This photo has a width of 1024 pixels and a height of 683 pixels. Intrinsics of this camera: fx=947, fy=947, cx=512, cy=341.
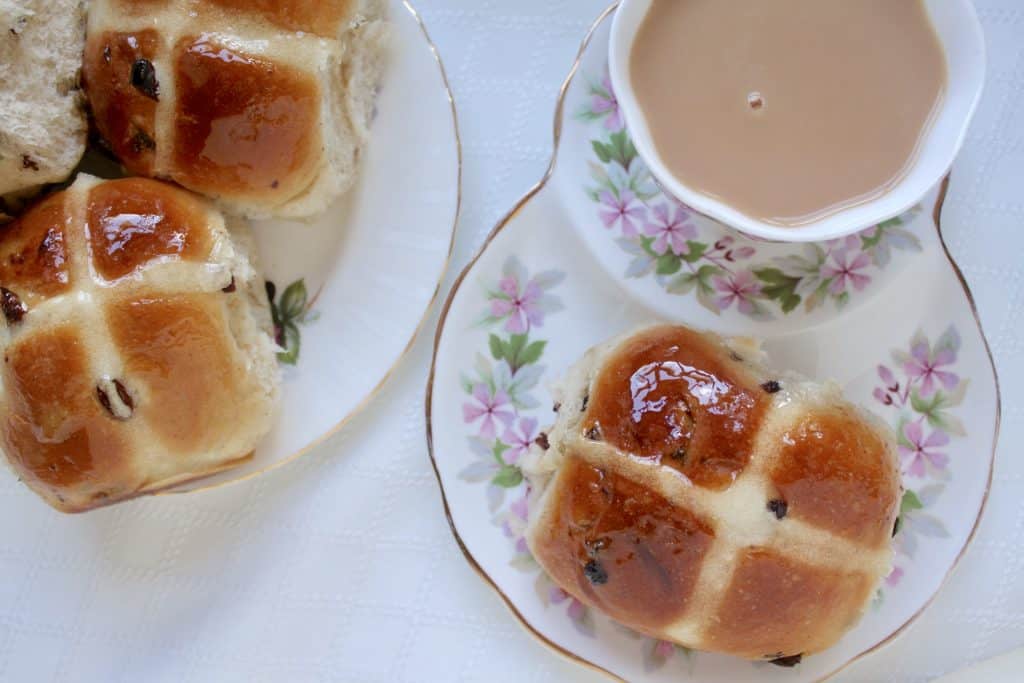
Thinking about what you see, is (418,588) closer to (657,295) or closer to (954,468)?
(657,295)

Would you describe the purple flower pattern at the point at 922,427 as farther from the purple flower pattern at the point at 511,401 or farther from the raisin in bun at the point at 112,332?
the raisin in bun at the point at 112,332

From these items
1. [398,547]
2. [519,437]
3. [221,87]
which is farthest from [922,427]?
[221,87]

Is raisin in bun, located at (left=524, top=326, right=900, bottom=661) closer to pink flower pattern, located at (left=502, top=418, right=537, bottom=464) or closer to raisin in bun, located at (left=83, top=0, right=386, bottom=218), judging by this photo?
pink flower pattern, located at (left=502, top=418, right=537, bottom=464)

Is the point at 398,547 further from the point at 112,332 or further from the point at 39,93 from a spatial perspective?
the point at 39,93

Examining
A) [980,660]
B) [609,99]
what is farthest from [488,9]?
[980,660]

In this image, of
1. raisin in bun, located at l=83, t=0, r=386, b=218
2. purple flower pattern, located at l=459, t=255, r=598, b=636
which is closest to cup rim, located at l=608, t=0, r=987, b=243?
purple flower pattern, located at l=459, t=255, r=598, b=636
